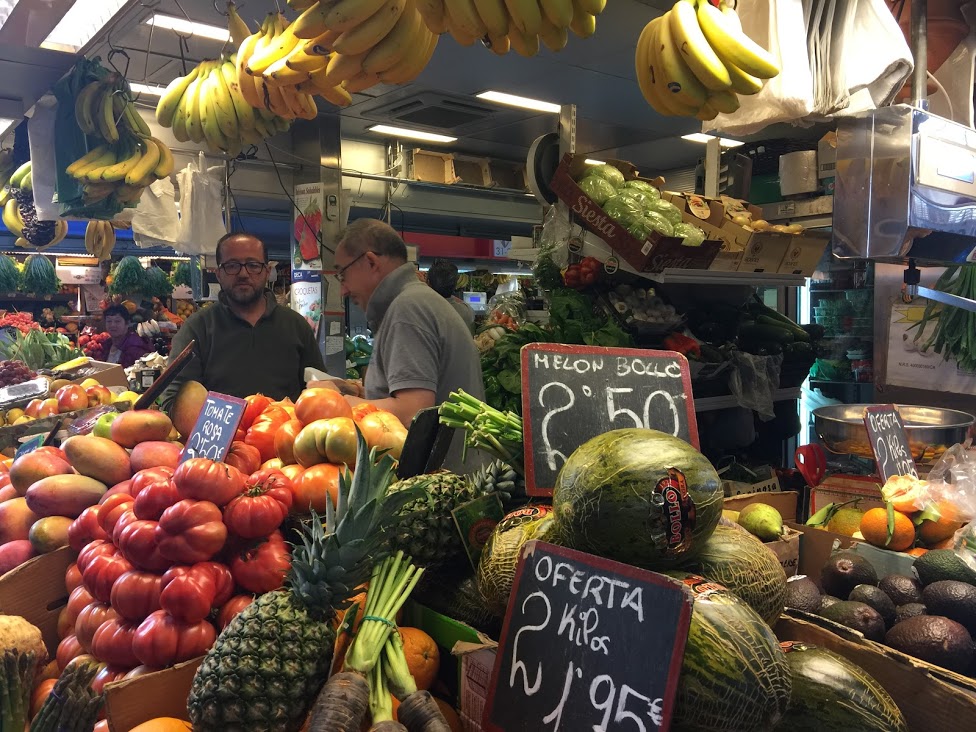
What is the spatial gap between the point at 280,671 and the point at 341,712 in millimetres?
133

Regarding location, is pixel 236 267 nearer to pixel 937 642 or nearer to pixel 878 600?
pixel 878 600

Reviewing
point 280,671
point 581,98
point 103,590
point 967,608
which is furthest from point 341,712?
point 581,98

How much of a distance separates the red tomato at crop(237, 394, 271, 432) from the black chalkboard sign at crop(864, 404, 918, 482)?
182 centimetres

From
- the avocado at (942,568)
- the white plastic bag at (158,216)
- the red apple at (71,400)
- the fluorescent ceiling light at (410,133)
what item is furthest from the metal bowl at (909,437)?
the fluorescent ceiling light at (410,133)

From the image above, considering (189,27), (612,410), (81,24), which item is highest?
(189,27)

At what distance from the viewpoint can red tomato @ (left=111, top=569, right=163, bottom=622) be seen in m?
1.29

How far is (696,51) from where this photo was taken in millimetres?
2453

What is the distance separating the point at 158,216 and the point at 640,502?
5.30m

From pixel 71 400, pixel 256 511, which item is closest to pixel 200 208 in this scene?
pixel 71 400

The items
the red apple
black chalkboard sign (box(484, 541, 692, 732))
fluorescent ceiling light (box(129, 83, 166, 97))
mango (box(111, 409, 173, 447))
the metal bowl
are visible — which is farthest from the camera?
fluorescent ceiling light (box(129, 83, 166, 97))

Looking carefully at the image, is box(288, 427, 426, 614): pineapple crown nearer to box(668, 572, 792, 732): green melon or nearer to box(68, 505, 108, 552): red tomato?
box(668, 572, 792, 732): green melon

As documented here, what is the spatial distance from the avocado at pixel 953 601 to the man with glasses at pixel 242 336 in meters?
3.17

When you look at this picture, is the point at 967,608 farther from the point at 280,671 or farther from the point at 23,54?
the point at 23,54

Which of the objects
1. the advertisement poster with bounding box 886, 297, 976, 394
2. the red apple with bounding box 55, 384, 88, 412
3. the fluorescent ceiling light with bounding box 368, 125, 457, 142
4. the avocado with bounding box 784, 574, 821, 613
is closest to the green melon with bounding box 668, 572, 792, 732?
the avocado with bounding box 784, 574, 821, 613
